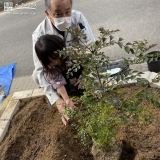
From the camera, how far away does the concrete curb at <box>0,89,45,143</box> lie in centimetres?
236

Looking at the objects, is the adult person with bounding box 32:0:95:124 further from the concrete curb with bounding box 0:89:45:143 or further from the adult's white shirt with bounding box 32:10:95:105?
the concrete curb with bounding box 0:89:45:143

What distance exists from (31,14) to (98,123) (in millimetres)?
5364

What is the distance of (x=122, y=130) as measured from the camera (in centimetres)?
199

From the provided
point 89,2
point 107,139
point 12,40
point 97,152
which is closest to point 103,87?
point 107,139

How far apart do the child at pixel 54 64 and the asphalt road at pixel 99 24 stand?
1637 millimetres

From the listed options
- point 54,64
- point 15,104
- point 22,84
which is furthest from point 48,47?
point 22,84

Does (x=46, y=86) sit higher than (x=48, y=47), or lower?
lower

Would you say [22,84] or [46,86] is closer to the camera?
[46,86]

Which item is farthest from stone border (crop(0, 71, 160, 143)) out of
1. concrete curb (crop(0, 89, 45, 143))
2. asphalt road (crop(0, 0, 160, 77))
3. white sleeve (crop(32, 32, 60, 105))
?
asphalt road (crop(0, 0, 160, 77))

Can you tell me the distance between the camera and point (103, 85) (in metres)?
1.33

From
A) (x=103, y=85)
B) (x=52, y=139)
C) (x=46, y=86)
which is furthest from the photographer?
(x=46, y=86)

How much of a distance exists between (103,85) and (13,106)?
61.3 inches

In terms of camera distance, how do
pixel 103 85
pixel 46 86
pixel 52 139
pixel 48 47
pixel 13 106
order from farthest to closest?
pixel 13 106, pixel 46 86, pixel 52 139, pixel 48 47, pixel 103 85

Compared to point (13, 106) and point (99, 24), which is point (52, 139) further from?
point (99, 24)
